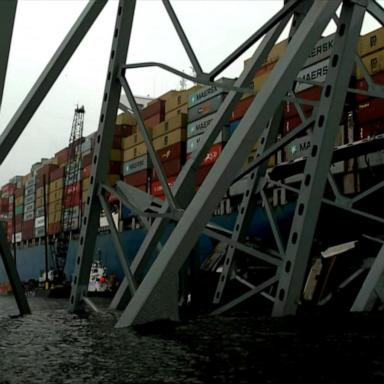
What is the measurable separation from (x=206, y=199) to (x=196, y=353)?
185cm

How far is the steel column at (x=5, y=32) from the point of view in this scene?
16.5 feet

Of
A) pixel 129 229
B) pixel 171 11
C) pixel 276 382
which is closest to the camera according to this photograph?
pixel 276 382

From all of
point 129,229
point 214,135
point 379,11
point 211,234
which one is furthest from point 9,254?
point 129,229

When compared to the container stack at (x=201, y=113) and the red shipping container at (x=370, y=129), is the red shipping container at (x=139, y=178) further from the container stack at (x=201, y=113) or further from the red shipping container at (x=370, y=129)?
the red shipping container at (x=370, y=129)

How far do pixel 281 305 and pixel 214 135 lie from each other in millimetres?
3225

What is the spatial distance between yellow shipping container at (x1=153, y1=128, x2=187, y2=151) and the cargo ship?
3.4 inches

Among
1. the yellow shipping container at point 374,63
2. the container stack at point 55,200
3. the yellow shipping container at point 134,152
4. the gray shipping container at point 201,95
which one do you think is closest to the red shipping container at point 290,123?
the yellow shipping container at point 374,63

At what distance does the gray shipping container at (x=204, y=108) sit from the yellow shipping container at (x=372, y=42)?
12.2m

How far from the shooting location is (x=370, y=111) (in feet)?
93.7

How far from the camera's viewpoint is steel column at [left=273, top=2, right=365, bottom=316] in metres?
7.05

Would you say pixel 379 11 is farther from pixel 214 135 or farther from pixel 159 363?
pixel 159 363

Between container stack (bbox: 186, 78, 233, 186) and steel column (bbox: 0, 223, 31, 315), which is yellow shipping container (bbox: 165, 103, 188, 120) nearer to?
container stack (bbox: 186, 78, 233, 186)

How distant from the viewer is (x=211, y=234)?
7.70 metres

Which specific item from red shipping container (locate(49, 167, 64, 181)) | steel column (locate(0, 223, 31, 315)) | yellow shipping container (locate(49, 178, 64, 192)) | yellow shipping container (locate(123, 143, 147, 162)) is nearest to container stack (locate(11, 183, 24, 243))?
yellow shipping container (locate(49, 178, 64, 192))
